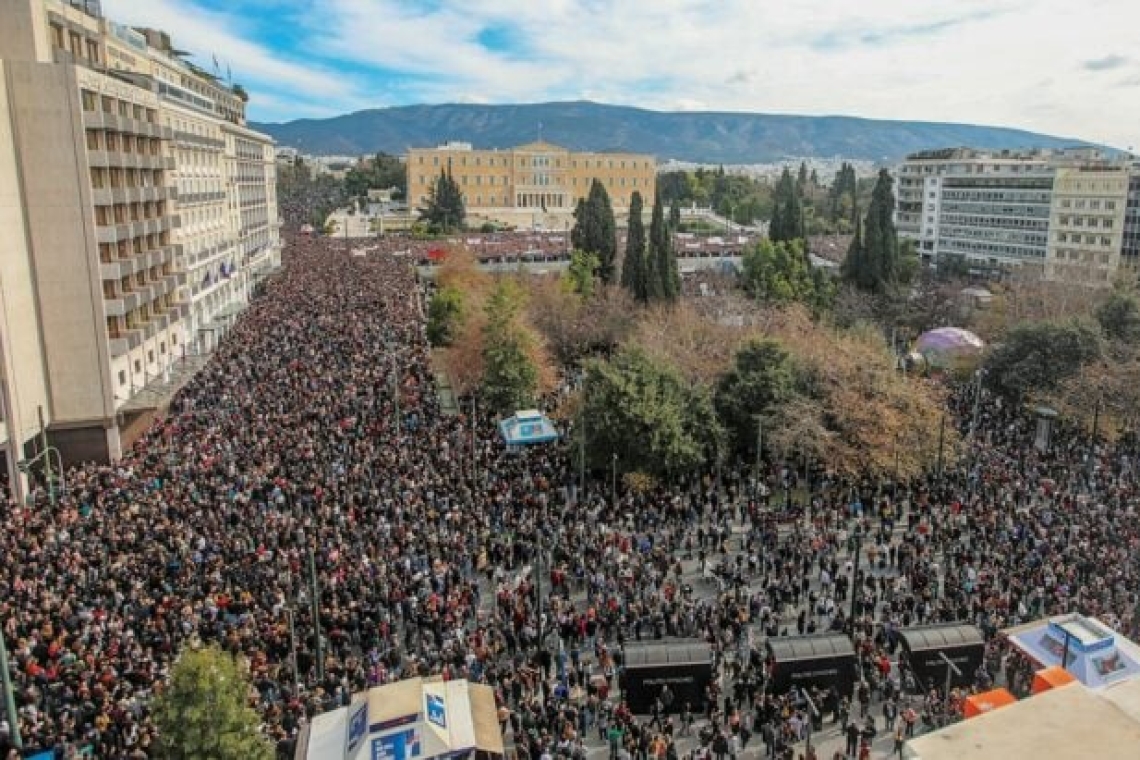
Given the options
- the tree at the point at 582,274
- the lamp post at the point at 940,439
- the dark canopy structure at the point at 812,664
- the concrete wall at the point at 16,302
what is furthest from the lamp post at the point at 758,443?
the tree at the point at 582,274

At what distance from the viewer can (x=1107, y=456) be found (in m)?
27.8

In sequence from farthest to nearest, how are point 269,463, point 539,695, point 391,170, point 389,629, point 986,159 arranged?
point 391,170
point 986,159
point 269,463
point 389,629
point 539,695

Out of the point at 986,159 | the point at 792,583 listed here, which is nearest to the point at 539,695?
the point at 792,583

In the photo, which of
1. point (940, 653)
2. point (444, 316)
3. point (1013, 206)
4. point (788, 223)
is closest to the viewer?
point (940, 653)

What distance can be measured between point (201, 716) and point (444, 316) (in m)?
34.1

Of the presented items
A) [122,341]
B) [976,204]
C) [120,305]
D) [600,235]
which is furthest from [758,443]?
[976,204]

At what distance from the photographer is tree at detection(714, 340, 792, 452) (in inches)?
1079

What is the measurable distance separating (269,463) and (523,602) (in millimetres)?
10227

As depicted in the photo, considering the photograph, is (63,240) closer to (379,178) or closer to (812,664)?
(812,664)

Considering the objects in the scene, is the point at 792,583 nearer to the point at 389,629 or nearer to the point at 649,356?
the point at 389,629

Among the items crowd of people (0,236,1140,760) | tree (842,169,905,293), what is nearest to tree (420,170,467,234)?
tree (842,169,905,293)

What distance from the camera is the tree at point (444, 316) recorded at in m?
43.1

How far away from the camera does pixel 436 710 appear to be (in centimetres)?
1219

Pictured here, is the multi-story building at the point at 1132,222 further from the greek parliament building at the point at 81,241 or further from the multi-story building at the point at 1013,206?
the greek parliament building at the point at 81,241
